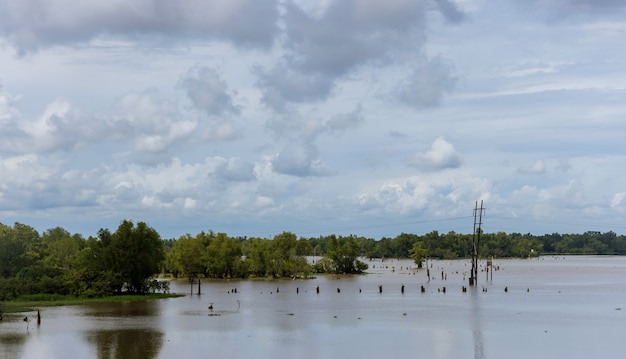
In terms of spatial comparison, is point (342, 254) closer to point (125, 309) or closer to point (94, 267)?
point (94, 267)

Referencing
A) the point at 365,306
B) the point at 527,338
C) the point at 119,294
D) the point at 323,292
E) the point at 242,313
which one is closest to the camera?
the point at 527,338

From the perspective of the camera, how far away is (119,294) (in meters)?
101

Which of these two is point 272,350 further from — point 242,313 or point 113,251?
point 113,251

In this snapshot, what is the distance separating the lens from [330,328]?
6788 centimetres

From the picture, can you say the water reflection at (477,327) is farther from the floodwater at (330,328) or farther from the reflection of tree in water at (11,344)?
the reflection of tree in water at (11,344)

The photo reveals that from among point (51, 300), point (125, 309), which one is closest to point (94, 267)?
point (51, 300)

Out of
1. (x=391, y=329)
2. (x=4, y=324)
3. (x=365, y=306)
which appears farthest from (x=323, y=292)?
(x=4, y=324)

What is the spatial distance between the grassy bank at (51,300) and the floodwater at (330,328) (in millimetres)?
2972

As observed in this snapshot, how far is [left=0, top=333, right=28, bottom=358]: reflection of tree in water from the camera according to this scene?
51156mm

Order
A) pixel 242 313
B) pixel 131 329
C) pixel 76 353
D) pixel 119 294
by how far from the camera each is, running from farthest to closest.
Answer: pixel 119 294 → pixel 242 313 → pixel 131 329 → pixel 76 353

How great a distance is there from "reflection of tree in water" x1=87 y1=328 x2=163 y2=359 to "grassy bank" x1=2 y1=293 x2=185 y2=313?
2254cm

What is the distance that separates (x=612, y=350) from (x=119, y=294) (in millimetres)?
67101

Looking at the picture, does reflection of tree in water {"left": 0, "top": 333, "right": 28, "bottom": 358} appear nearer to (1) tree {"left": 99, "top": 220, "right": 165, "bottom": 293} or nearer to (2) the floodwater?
(2) the floodwater

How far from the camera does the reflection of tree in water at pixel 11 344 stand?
51.2 metres
